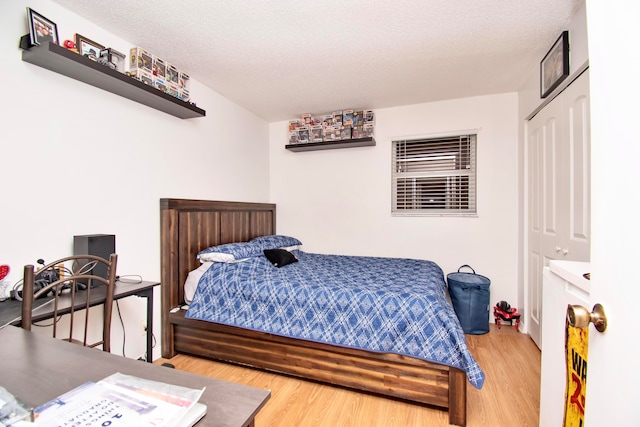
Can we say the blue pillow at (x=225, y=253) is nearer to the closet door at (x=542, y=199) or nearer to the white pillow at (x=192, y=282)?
the white pillow at (x=192, y=282)

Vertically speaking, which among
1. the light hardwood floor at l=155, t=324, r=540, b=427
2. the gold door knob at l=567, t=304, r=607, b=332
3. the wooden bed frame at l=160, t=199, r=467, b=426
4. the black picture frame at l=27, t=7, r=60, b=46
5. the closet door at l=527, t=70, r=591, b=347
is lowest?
the light hardwood floor at l=155, t=324, r=540, b=427

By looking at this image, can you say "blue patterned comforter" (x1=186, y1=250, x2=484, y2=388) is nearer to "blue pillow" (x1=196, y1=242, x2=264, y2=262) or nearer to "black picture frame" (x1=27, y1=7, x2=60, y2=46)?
"blue pillow" (x1=196, y1=242, x2=264, y2=262)

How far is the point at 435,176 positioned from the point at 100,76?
3.28 meters

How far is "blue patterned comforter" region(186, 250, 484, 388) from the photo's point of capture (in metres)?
1.80

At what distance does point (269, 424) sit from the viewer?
1.71m

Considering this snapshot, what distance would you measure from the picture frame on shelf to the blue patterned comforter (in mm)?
1741

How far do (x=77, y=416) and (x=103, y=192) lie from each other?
1.91 meters

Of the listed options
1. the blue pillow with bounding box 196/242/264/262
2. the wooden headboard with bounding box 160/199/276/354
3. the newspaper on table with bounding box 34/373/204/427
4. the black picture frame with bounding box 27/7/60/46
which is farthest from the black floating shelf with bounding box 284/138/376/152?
the newspaper on table with bounding box 34/373/204/427

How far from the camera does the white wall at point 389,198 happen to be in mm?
3254

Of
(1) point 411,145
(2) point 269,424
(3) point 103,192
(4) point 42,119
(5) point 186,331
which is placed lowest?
(2) point 269,424

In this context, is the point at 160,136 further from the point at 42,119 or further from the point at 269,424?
the point at 269,424

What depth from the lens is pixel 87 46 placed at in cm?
191

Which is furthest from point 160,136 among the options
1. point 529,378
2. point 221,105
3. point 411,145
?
point 529,378

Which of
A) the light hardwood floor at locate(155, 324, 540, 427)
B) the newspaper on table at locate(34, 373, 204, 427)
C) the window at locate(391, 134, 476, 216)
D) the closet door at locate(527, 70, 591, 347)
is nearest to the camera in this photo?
the newspaper on table at locate(34, 373, 204, 427)
